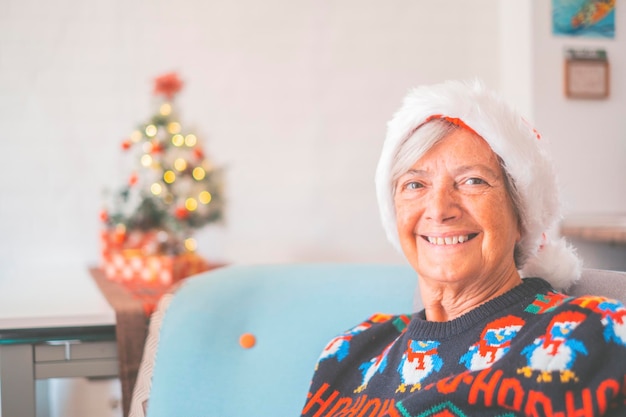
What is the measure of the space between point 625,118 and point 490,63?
73 cm

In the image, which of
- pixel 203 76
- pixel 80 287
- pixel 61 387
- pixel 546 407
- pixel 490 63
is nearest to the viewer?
pixel 546 407

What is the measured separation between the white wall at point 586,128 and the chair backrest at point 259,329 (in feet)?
6.80

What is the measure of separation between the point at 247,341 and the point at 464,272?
552mm

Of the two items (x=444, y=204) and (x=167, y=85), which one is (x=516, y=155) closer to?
(x=444, y=204)

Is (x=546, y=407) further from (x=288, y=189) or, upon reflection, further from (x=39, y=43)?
(x=39, y=43)

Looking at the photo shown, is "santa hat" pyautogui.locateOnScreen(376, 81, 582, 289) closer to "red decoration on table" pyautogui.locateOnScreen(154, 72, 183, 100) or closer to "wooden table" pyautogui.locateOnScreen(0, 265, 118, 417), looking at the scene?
"wooden table" pyautogui.locateOnScreen(0, 265, 118, 417)

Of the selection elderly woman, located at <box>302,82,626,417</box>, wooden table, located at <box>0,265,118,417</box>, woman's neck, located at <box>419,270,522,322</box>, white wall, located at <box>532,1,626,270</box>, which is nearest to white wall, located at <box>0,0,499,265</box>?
white wall, located at <box>532,1,626,270</box>

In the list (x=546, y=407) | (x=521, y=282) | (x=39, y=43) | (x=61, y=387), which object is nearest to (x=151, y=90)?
(x=39, y=43)

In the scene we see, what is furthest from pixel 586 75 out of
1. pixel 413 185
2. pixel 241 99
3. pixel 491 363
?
pixel 491 363

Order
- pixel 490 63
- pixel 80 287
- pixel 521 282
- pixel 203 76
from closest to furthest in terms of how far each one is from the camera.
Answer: pixel 521 282 < pixel 80 287 < pixel 203 76 < pixel 490 63

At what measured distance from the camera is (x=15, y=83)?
304 centimetres

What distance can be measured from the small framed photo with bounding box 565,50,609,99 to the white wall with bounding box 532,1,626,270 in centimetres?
3

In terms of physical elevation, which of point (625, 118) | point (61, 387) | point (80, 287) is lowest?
point (61, 387)

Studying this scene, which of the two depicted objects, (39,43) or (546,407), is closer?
(546,407)
